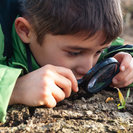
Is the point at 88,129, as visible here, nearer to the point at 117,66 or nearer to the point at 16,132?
the point at 16,132

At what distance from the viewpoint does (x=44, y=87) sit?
4.55ft

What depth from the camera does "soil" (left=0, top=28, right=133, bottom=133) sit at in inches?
47.9

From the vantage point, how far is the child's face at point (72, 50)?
1.70 m

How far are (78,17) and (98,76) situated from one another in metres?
0.49

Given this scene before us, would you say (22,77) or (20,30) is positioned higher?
(20,30)

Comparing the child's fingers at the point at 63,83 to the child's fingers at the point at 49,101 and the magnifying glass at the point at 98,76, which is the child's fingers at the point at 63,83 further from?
the magnifying glass at the point at 98,76

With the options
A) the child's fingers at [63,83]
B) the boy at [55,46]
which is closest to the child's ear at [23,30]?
the boy at [55,46]

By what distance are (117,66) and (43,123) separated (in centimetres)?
93

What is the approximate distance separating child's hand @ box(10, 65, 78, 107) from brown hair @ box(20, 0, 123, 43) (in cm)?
36

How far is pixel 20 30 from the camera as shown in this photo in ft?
6.53

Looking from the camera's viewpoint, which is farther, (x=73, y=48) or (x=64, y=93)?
(x=73, y=48)

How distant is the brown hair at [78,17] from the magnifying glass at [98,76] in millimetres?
188

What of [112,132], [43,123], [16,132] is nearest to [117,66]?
[112,132]

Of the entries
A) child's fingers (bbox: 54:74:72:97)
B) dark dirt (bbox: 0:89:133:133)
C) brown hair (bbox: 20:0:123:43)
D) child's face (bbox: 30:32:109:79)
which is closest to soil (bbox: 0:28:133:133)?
dark dirt (bbox: 0:89:133:133)
